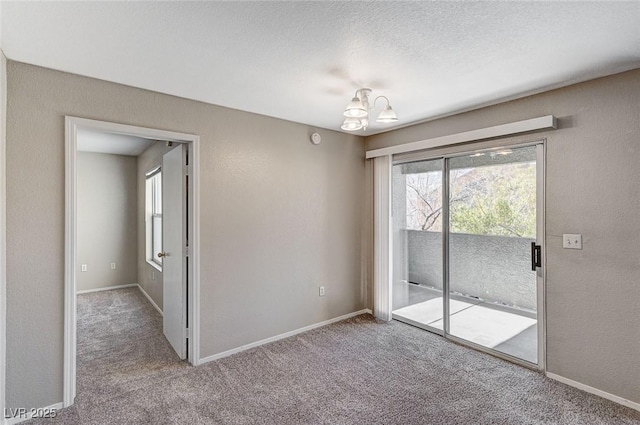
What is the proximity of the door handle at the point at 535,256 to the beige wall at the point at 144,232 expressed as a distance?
4293 millimetres

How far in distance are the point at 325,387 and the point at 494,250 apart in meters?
2.07

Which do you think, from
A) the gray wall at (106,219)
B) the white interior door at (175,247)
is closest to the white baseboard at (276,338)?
the white interior door at (175,247)

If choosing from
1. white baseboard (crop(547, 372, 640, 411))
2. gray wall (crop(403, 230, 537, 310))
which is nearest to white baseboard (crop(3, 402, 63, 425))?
gray wall (crop(403, 230, 537, 310))

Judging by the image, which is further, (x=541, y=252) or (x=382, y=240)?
(x=382, y=240)

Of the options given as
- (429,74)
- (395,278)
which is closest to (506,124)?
(429,74)

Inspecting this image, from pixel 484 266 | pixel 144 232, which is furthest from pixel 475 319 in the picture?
pixel 144 232

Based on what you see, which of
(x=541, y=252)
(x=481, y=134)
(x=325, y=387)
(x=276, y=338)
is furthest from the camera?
(x=276, y=338)

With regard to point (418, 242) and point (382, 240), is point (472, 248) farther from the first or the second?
point (382, 240)

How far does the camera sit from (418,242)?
3834 mm

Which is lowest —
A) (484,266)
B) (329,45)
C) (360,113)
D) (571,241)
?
(484,266)

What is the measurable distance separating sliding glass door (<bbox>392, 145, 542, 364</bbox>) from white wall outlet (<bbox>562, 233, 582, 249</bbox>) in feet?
0.73

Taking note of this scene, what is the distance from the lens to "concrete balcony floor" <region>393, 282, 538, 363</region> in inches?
115

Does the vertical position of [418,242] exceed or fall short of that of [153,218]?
it falls short

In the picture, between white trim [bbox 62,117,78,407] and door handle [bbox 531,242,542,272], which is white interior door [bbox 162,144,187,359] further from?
door handle [bbox 531,242,542,272]
